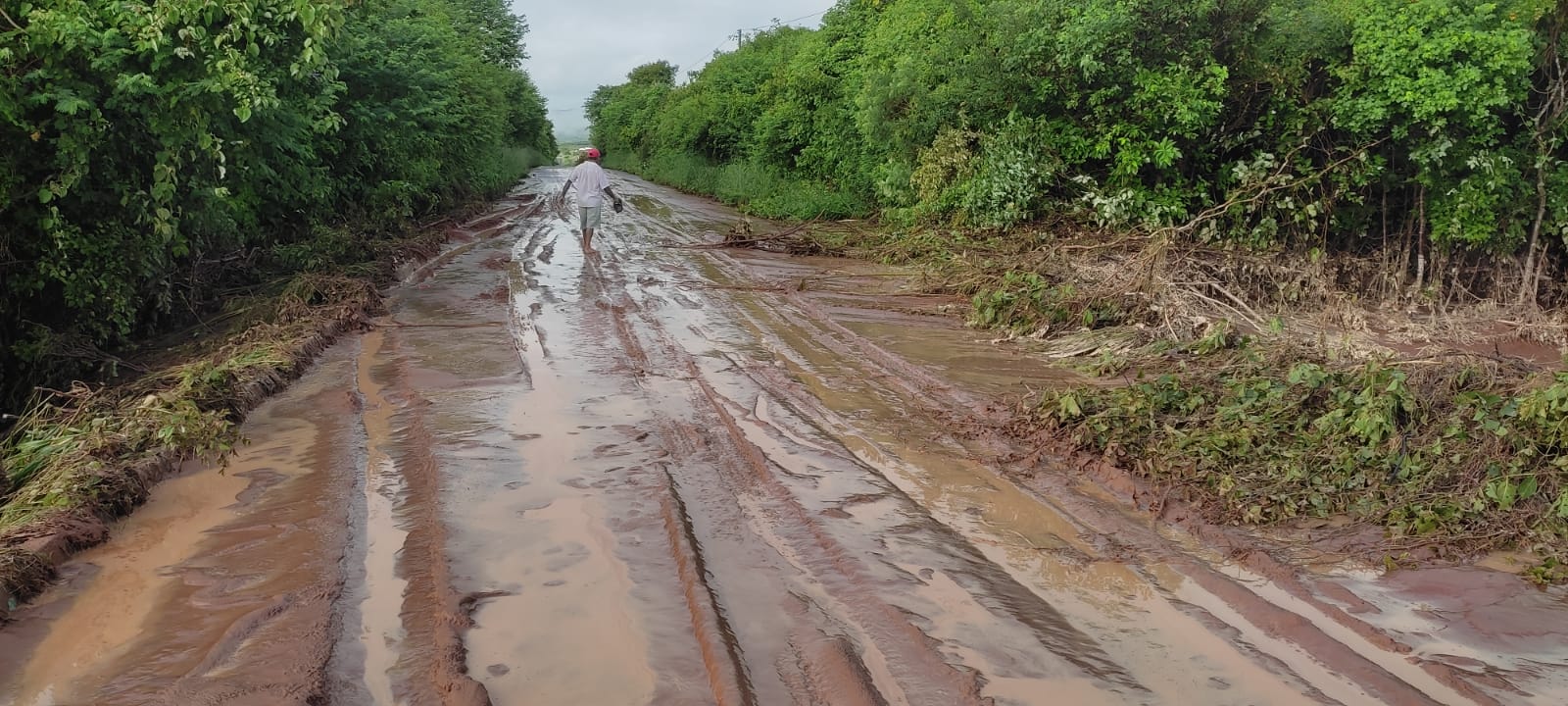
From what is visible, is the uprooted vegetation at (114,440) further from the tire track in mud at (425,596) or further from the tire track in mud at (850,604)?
the tire track in mud at (850,604)

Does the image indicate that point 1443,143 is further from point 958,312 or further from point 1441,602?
point 1441,602

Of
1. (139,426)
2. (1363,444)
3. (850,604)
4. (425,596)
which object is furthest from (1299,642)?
(139,426)

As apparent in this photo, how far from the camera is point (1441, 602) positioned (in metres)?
4.07

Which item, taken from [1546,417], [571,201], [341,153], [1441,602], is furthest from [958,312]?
[571,201]

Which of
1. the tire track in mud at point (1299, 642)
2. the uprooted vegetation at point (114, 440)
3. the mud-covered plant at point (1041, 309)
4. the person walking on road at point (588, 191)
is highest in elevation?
the person walking on road at point (588, 191)

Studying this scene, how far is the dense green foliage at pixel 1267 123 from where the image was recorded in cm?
1140

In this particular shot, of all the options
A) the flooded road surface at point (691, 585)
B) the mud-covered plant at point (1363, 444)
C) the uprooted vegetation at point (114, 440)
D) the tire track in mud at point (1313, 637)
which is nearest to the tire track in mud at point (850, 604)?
the flooded road surface at point (691, 585)

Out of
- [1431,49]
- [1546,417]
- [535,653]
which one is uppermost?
[1431,49]

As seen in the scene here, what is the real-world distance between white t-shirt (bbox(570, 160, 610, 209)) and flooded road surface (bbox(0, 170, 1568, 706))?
846 centimetres

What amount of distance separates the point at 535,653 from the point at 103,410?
4.42 meters

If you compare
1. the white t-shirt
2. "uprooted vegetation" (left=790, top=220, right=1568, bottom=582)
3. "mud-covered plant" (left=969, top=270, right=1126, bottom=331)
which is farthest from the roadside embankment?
"mud-covered plant" (left=969, top=270, right=1126, bottom=331)

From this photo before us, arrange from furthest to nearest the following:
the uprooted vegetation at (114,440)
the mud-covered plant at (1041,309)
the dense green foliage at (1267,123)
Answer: the dense green foliage at (1267,123), the mud-covered plant at (1041,309), the uprooted vegetation at (114,440)

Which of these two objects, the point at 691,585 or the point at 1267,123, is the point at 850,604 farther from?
the point at 1267,123

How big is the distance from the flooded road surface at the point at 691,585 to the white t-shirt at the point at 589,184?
8455 mm
